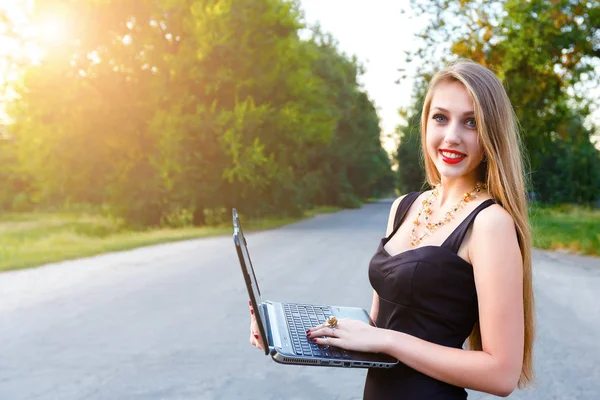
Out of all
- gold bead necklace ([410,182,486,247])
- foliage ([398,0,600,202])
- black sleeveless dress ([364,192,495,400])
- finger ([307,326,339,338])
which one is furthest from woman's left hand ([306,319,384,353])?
foliage ([398,0,600,202])

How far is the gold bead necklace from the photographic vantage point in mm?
2002

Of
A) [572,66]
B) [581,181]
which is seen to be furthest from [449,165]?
[581,181]

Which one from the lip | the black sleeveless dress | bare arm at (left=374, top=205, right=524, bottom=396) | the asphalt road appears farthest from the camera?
the asphalt road

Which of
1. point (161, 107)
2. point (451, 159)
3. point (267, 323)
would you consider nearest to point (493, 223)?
point (451, 159)

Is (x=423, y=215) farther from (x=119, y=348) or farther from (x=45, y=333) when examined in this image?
(x=45, y=333)

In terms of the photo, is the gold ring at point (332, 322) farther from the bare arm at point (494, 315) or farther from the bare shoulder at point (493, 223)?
the bare shoulder at point (493, 223)

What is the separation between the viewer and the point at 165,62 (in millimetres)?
29031

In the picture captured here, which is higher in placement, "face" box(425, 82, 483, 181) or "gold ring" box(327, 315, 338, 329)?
"face" box(425, 82, 483, 181)

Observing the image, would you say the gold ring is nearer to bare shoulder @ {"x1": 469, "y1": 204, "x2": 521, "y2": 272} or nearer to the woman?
the woman

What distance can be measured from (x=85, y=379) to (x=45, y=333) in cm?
207

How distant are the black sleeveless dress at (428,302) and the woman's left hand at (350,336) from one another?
12 centimetres

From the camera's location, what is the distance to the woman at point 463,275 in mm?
1779

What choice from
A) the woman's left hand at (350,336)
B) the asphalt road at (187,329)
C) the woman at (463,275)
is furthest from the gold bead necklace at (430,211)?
the asphalt road at (187,329)

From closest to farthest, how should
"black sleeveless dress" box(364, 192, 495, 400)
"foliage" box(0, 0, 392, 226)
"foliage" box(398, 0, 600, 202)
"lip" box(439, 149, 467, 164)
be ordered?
"black sleeveless dress" box(364, 192, 495, 400), "lip" box(439, 149, 467, 164), "foliage" box(398, 0, 600, 202), "foliage" box(0, 0, 392, 226)
